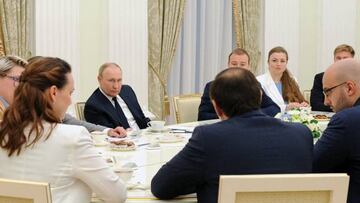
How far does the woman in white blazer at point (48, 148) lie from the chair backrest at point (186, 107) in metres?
3.20

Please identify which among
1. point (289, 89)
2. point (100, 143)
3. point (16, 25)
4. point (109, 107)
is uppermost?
point (16, 25)

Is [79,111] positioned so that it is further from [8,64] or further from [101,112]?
[8,64]

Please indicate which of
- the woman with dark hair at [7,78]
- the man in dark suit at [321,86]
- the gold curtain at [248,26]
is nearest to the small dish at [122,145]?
the woman with dark hair at [7,78]

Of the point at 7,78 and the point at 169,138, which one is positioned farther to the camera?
the point at 169,138

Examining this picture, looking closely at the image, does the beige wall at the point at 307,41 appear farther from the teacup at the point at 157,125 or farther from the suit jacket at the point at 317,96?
the teacup at the point at 157,125

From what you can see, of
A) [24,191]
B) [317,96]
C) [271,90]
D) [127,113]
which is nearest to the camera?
[24,191]

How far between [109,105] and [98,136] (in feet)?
2.91

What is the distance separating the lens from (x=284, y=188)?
192 centimetres

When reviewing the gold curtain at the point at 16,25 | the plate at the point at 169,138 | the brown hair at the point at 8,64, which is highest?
the gold curtain at the point at 16,25

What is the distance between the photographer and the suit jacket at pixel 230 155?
7.15ft

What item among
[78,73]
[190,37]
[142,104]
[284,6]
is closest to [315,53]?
[284,6]

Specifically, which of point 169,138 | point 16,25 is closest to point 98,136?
point 169,138

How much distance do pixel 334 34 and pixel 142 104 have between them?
2.96 meters

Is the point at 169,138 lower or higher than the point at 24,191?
lower
